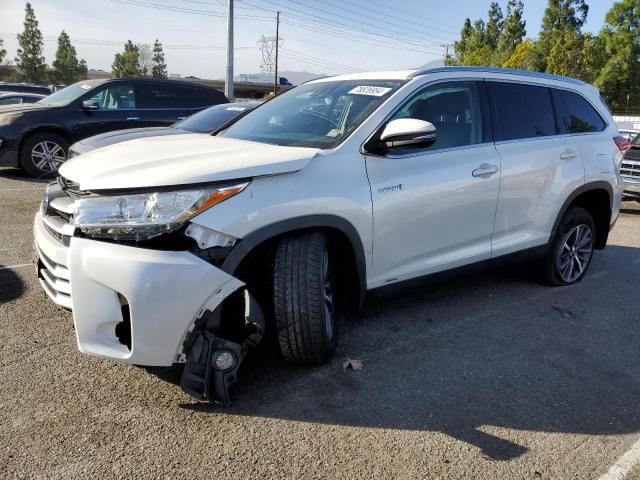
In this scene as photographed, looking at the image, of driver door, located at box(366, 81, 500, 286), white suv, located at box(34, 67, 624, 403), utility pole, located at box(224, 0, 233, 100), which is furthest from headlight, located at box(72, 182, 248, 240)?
utility pole, located at box(224, 0, 233, 100)

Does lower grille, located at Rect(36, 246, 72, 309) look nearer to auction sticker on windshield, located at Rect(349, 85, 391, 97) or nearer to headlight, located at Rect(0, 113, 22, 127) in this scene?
auction sticker on windshield, located at Rect(349, 85, 391, 97)

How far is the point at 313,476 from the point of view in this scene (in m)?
2.41

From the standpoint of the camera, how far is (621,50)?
119 ft

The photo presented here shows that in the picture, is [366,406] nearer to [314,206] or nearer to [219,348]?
[219,348]

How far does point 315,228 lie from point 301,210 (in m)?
0.18

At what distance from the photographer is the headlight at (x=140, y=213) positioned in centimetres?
261

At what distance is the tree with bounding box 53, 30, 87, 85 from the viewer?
68938 millimetres

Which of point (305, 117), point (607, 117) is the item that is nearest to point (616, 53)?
point (607, 117)

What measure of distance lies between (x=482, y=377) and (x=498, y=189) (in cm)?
141

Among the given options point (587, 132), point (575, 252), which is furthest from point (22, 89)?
point (575, 252)

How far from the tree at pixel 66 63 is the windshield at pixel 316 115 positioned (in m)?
72.9

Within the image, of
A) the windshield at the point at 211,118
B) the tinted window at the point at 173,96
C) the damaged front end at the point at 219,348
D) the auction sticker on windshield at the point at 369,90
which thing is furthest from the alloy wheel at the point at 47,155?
the damaged front end at the point at 219,348

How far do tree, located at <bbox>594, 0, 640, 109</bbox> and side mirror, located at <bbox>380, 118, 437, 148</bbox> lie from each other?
129ft

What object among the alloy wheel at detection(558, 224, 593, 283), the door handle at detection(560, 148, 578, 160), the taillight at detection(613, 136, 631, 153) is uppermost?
the taillight at detection(613, 136, 631, 153)
